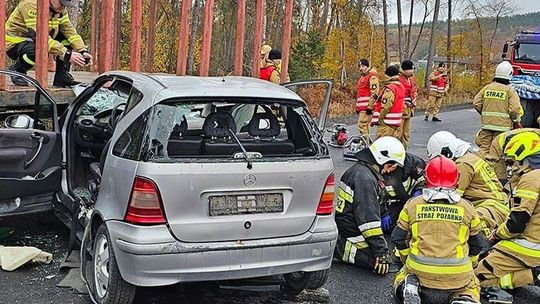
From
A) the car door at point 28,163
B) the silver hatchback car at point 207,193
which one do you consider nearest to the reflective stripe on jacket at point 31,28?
the car door at point 28,163

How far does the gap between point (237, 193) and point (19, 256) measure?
2.09 m

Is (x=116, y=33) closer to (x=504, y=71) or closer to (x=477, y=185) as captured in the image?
(x=504, y=71)

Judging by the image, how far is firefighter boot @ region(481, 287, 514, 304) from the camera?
14.3 ft

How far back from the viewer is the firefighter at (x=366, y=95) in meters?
10.5

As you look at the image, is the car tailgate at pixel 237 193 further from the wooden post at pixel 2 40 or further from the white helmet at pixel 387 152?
the wooden post at pixel 2 40

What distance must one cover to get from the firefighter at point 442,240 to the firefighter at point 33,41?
425cm

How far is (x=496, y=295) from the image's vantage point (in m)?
4.41

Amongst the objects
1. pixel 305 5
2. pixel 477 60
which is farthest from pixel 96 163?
pixel 477 60

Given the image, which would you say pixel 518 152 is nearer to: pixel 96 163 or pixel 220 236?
pixel 220 236

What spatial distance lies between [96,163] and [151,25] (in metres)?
3.92

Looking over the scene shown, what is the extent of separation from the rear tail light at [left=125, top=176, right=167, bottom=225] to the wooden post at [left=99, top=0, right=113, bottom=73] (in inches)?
167

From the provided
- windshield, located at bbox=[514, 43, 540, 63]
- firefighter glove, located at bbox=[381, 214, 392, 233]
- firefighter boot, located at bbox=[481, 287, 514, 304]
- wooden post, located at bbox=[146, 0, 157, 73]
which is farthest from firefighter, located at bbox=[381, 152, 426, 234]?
windshield, located at bbox=[514, 43, 540, 63]

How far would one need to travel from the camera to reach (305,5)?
105 ft

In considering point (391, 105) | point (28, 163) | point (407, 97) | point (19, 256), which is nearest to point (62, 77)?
point (28, 163)
